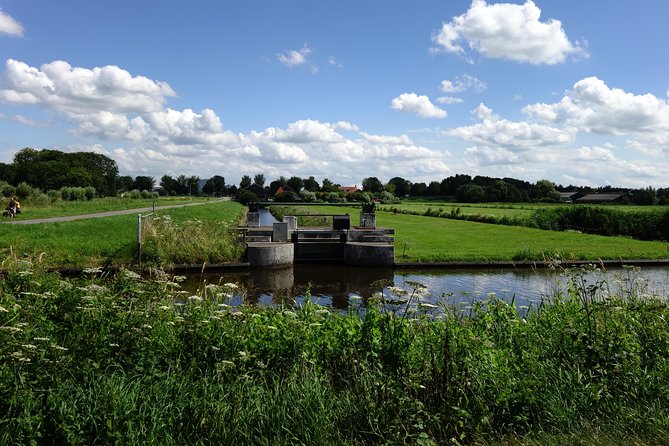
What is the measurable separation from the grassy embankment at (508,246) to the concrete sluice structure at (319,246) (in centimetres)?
113

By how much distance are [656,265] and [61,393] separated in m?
23.9

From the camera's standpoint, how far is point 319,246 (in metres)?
21.8

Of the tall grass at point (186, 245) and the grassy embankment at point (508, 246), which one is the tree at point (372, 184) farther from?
the tall grass at point (186, 245)

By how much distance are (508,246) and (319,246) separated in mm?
10220

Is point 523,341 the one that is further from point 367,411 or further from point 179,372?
Answer: point 179,372

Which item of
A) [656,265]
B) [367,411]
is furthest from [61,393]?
[656,265]

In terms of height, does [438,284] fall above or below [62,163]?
below

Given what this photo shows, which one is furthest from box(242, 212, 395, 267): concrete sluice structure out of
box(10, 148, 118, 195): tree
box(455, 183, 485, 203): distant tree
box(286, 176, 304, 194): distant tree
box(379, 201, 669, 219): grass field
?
box(286, 176, 304, 194): distant tree

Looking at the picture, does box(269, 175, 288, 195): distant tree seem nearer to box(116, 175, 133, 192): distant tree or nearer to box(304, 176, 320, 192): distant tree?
box(304, 176, 320, 192): distant tree

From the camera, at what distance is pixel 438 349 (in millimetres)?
4777

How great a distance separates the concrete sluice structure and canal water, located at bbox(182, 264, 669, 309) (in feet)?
1.86

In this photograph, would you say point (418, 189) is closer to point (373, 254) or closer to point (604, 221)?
point (604, 221)

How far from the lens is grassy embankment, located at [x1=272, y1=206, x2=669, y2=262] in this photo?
2084 centimetres

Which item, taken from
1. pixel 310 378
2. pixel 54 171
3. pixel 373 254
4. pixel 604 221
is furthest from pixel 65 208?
pixel 54 171
